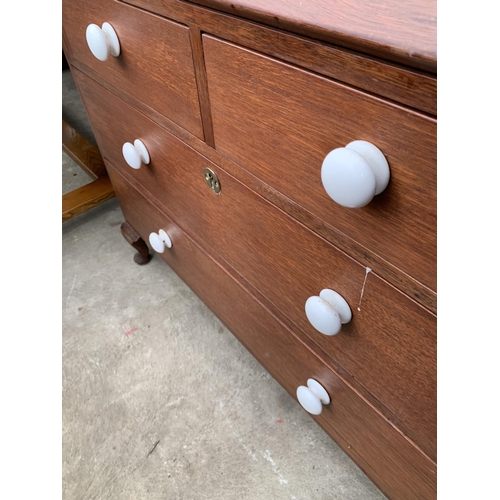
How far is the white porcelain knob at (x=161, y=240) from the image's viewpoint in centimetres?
90

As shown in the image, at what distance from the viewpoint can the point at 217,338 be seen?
3.45 ft

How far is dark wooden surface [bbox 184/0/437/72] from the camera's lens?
11.0 inches

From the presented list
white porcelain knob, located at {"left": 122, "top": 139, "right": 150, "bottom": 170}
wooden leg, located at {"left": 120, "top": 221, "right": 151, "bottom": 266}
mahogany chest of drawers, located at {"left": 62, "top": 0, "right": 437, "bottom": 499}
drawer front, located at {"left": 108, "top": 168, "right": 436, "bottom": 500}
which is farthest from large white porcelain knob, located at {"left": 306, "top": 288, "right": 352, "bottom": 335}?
wooden leg, located at {"left": 120, "top": 221, "right": 151, "bottom": 266}

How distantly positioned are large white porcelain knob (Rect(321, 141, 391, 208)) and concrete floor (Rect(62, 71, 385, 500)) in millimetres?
659

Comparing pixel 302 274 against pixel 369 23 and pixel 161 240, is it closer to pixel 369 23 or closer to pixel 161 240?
pixel 369 23

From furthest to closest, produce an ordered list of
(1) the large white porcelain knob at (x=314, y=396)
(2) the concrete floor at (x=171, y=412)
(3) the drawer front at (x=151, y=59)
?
1. (2) the concrete floor at (x=171, y=412)
2. (1) the large white porcelain knob at (x=314, y=396)
3. (3) the drawer front at (x=151, y=59)

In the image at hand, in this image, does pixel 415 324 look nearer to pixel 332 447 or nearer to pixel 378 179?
pixel 378 179

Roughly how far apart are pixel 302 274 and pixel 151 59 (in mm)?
318

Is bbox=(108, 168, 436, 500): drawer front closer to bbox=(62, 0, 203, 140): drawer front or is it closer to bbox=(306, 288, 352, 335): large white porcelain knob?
bbox=(306, 288, 352, 335): large white porcelain knob

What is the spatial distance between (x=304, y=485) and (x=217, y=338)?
1.18 ft

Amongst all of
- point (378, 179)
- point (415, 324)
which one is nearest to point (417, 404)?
point (415, 324)

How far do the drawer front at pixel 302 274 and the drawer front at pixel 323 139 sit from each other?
1.9 inches

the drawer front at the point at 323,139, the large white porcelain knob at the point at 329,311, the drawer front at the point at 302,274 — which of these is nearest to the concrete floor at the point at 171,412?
the drawer front at the point at 302,274

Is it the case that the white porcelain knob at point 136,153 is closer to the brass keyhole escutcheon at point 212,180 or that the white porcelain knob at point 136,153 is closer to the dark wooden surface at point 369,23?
the brass keyhole escutcheon at point 212,180
